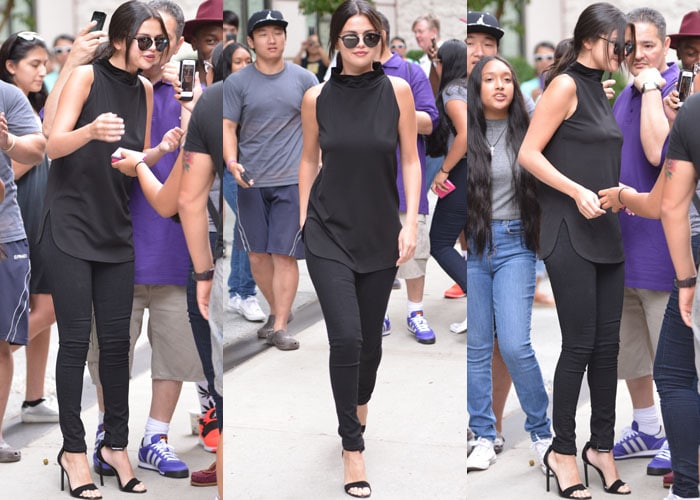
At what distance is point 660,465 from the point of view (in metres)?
3.31

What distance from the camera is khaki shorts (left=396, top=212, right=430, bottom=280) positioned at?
9.66 ft

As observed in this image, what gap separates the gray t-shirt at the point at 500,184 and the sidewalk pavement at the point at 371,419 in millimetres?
457

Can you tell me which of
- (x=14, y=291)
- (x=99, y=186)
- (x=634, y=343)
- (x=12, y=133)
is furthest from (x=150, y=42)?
(x=634, y=343)

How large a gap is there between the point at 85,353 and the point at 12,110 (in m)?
0.81

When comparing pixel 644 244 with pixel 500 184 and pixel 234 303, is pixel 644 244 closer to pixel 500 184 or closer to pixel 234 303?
pixel 500 184

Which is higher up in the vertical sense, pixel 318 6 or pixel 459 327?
pixel 318 6

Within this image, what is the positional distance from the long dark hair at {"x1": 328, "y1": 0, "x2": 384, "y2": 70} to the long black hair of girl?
54 cm

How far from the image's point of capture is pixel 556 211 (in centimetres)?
313

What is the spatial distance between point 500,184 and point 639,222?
41 cm

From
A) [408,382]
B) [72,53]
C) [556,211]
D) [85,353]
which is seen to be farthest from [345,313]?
[72,53]

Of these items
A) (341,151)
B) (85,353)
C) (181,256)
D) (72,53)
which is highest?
(72,53)

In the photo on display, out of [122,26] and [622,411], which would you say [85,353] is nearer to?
[122,26]

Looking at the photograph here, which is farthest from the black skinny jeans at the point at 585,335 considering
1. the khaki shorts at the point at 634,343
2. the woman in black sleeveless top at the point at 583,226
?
the khaki shorts at the point at 634,343

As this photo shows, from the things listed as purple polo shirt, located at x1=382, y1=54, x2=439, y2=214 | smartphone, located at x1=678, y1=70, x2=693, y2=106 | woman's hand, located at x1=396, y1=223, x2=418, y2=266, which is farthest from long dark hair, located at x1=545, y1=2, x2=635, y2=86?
woman's hand, located at x1=396, y1=223, x2=418, y2=266
